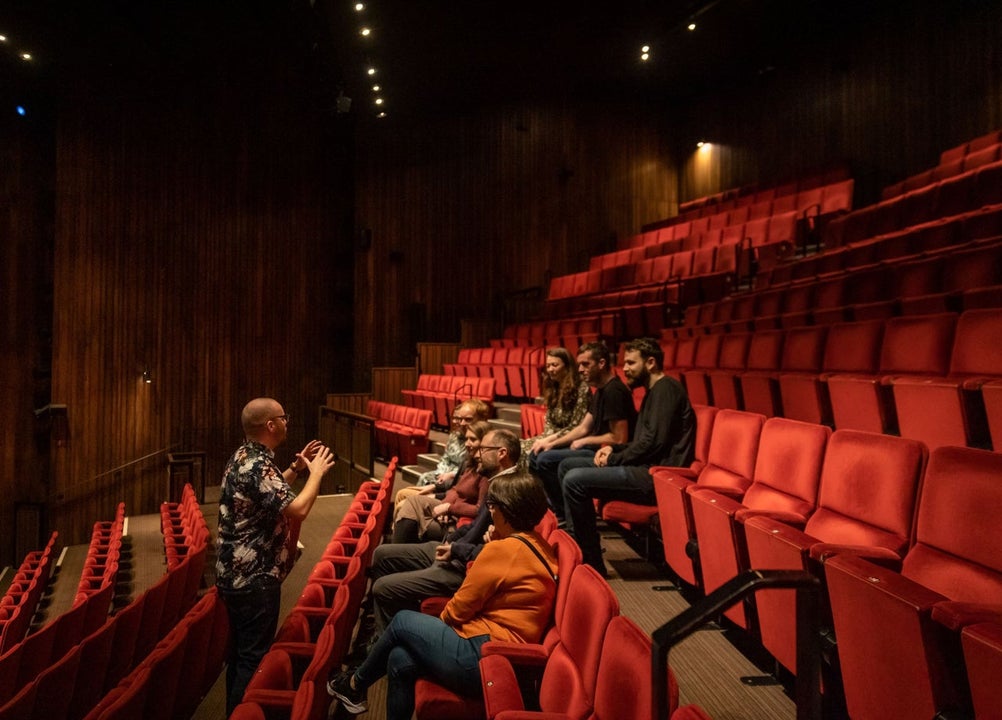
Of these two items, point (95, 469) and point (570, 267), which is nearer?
point (95, 469)

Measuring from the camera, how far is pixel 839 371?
151cm

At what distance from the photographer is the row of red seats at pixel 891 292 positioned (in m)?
1.53

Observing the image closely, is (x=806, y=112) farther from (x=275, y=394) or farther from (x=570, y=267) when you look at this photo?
(x=275, y=394)

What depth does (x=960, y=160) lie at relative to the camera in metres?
2.85

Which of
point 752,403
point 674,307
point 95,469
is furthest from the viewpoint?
point 95,469

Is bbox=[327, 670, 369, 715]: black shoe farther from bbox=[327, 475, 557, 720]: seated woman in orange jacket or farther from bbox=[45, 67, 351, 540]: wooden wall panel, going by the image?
bbox=[45, 67, 351, 540]: wooden wall panel

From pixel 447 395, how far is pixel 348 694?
2.21m

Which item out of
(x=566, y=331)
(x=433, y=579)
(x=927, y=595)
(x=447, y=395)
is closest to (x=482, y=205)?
(x=566, y=331)

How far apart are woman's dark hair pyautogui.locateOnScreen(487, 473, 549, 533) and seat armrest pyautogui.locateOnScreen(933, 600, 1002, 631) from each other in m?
0.47

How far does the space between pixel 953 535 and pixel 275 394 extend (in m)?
3.96

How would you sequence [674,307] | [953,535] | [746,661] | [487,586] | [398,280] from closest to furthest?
[953,535] → [487,586] → [746,661] → [674,307] → [398,280]

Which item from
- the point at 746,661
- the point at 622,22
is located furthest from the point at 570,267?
the point at 746,661

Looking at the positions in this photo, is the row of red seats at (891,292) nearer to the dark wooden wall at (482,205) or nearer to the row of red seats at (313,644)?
the row of red seats at (313,644)

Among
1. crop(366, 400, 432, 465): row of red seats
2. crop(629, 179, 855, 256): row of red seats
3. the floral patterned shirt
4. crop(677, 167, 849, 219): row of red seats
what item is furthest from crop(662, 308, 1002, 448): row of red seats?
crop(677, 167, 849, 219): row of red seats
